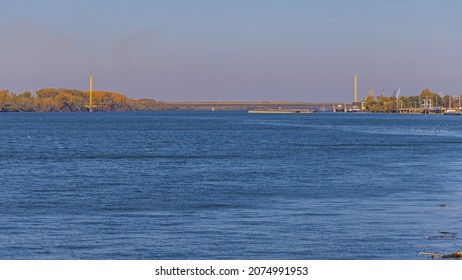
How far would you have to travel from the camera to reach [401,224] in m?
32.9

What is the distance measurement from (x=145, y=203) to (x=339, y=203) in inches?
327

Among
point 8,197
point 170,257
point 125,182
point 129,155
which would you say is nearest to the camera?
point 170,257

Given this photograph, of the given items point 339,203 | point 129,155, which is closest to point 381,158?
point 129,155

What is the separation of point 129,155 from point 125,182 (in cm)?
3108

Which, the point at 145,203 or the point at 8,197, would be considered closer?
the point at 145,203

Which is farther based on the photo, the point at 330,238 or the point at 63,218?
the point at 63,218

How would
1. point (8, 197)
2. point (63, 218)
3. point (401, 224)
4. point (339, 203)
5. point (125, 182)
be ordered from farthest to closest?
1. point (125, 182)
2. point (8, 197)
3. point (339, 203)
4. point (63, 218)
5. point (401, 224)

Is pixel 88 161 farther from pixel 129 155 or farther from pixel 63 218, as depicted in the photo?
pixel 63 218

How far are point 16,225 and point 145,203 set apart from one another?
8.27m

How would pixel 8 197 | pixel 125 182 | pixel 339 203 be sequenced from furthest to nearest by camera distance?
pixel 125 182 < pixel 8 197 < pixel 339 203

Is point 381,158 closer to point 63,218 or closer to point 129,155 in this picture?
point 129,155

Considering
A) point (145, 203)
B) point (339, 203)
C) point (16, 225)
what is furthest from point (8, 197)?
point (339, 203)

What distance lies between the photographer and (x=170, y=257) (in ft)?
89.2

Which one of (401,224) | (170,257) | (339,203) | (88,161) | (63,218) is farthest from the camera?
(88,161)
